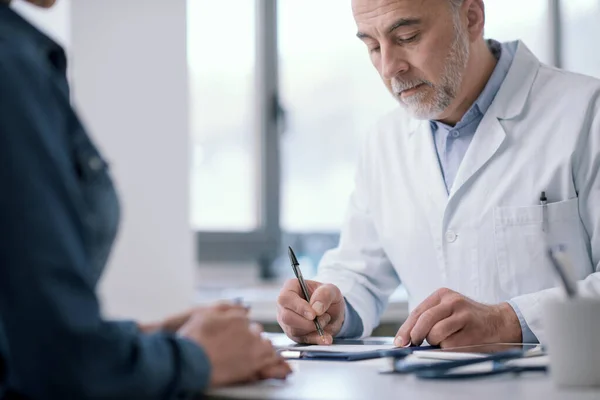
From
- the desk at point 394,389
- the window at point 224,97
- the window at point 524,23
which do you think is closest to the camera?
the desk at point 394,389

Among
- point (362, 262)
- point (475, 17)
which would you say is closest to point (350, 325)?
point (362, 262)

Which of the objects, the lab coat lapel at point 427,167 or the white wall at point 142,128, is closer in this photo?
the lab coat lapel at point 427,167

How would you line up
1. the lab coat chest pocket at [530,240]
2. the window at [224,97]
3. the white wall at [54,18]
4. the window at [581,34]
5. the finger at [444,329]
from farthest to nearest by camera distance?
the window at [224,97], the window at [581,34], the white wall at [54,18], the lab coat chest pocket at [530,240], the finger at [444,329]

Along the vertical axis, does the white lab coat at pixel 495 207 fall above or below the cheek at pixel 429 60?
below

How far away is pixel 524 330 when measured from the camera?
1613mm

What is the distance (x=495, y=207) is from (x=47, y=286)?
1234 mm

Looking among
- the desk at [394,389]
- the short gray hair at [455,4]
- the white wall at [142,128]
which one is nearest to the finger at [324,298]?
the desk at [394,389]

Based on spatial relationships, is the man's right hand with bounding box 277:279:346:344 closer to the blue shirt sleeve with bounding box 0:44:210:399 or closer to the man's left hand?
the man's left hand

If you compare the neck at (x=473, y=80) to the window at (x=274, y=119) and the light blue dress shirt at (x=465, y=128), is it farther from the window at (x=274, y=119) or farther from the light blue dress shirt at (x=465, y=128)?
the window at (x=274, y=119)

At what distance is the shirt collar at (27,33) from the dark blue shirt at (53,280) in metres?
0.03

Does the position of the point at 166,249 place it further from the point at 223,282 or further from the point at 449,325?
the point at 449,325

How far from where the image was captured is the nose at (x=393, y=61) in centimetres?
197

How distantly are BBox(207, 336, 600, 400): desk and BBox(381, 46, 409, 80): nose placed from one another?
3.11 ft

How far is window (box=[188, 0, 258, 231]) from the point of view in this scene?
401 centimetres
